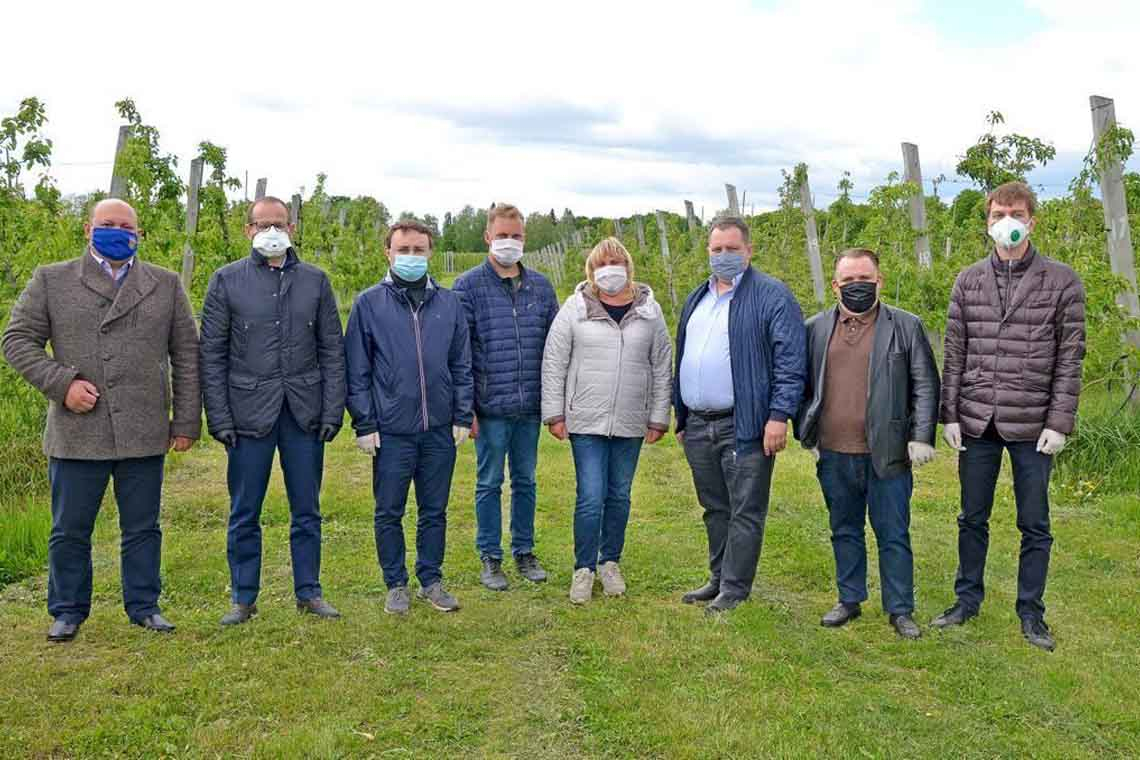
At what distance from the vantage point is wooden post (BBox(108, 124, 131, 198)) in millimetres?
9695

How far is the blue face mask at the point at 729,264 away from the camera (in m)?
5.52

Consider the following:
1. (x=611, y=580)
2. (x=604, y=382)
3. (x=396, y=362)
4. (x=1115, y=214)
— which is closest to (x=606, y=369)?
(x=604, y=382)

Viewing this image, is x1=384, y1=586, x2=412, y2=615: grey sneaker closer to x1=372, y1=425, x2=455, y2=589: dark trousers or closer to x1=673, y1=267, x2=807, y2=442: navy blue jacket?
x1=372, y1=425, x2=455, y2=589: dark trousers

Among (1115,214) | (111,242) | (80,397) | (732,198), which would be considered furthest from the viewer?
(732,198)

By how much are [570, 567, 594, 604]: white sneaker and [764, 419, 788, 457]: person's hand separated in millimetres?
1289

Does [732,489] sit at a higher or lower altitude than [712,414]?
lower

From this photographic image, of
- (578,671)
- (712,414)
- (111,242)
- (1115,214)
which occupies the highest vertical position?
(1115,214)

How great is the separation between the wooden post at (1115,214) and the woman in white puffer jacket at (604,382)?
515 cm

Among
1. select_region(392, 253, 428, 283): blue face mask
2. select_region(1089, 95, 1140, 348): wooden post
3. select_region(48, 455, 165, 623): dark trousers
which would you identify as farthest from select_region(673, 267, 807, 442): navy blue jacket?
select_region(1089, 95, 1140, 348): wooden post

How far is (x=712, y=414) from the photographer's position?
18.3ft

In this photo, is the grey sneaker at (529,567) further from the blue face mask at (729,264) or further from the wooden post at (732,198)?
the wooden post at (732,198)

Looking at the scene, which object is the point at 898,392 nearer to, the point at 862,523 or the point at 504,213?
the point at 862,523

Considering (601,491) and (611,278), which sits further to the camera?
(601,491)

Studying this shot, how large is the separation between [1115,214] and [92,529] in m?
8.32
